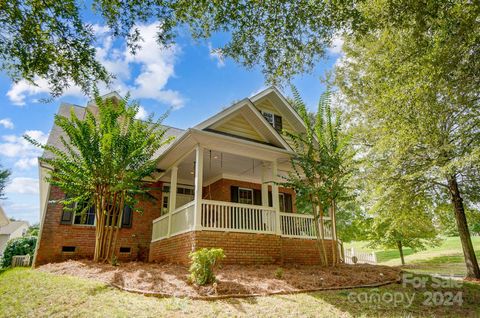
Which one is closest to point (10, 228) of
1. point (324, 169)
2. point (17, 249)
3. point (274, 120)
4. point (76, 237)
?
point (17, 249)

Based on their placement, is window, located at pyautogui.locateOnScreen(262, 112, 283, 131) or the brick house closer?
the brick house

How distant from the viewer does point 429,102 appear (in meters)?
7.80

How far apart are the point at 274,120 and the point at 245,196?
156 inches

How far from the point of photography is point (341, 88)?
14.5m

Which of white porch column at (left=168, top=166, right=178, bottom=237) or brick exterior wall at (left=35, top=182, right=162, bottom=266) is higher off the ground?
white porch column at (left=168, top=166, right=178, bottom=237)

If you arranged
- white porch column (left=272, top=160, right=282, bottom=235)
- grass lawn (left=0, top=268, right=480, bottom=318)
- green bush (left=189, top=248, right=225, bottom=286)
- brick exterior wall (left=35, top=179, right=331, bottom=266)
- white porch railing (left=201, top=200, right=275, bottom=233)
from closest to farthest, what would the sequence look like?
grass lawn (left=0, top=268, right=480, bottom=318), green bush (left=189, top=248, right=225, bottom=286), brick exterior wall (left=35, top=179, right=331, bottom=266), white porch railing (left=201, top=200, right=275, bottom=233), white porch column (left=272, top=160, right=282, bottom=235)

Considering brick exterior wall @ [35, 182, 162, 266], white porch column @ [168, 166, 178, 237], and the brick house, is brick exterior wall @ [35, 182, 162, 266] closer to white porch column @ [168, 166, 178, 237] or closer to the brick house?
the brick house

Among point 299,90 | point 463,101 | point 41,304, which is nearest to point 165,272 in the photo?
point 41,304

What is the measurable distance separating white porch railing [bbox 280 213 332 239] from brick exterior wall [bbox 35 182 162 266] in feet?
16.2

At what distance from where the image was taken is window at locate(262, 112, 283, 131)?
13961 millimetres

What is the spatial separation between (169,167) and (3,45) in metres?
7.38

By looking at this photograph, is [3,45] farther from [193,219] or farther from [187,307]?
[193,219]

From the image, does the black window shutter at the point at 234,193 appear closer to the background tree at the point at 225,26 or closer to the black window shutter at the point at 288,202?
the black window shutter at the point at 288,202

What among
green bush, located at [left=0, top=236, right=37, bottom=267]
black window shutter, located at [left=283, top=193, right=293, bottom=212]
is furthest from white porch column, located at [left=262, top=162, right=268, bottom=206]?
green bush, located at [left=0, top=236, right=37, bottom=267]
